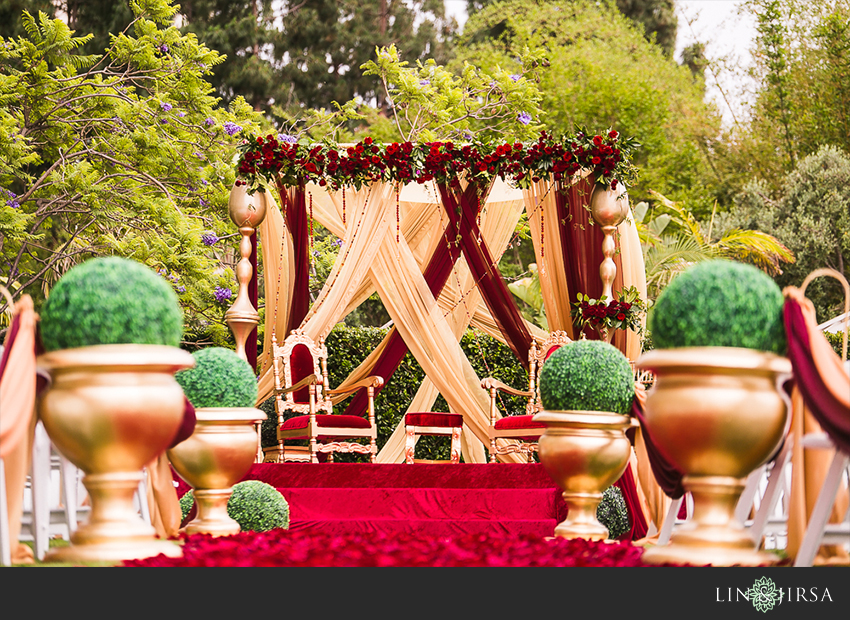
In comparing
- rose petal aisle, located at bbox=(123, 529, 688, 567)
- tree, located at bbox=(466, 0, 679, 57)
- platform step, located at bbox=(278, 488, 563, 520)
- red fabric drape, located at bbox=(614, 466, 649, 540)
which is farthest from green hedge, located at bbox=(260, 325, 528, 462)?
tree, located at bbox=(466, 0, 679, 57)

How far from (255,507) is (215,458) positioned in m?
1.03

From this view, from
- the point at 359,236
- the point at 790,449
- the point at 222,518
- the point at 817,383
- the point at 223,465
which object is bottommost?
the point at 222,518

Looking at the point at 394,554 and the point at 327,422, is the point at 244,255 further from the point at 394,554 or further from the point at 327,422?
the point at 394,554

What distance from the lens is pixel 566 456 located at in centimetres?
349

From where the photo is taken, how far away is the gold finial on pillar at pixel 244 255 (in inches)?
265

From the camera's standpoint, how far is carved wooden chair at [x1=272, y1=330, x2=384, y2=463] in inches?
265

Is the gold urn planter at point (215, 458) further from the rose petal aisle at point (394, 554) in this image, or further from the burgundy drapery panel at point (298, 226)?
the burgundy drapery panel at point (298, 226)

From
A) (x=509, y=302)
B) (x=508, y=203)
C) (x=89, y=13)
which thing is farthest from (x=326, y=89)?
(x=509, y=302)

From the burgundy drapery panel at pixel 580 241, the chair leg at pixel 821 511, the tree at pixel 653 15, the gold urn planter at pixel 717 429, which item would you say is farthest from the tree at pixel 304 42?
the chair leg at pixel 821 511

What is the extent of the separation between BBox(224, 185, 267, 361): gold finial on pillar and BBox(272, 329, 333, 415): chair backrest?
0.98 feet

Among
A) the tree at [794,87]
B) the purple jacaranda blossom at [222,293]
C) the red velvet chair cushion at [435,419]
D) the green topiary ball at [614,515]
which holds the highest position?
the tree at [794,87]

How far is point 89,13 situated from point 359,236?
359 inches

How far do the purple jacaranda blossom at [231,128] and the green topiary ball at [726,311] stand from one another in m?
7.23

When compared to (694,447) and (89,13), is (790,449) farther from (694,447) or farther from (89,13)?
(89,13)
